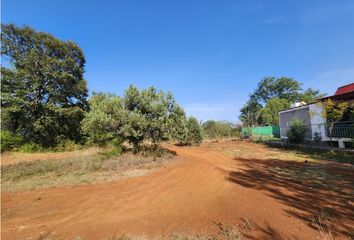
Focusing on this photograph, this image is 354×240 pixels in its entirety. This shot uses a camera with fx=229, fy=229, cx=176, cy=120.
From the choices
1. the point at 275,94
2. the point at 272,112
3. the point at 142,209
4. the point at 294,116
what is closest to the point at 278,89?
the point at 275,94

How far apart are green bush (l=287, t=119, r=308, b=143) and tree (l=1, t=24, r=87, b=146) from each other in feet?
62.5

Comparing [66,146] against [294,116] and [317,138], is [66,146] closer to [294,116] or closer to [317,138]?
[317,138]

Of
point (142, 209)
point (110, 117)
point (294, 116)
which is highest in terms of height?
point (294, 116)

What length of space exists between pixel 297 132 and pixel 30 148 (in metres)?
21.9

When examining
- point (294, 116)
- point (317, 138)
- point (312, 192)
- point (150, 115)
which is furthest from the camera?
point (294, 116)

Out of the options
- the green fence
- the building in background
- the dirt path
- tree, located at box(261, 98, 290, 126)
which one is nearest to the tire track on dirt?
the dirt path

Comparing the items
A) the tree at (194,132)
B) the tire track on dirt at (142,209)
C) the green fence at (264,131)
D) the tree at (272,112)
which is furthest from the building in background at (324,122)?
the tree at (272,112)

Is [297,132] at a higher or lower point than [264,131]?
lower

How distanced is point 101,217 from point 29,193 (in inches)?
151

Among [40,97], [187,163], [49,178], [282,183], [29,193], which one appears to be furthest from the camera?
[40,97]

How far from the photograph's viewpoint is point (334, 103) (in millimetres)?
14266

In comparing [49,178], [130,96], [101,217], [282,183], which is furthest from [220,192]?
[130,96]

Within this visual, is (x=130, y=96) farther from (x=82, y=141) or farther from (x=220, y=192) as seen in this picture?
(x=82, y=141)

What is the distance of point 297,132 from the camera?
691 inches
